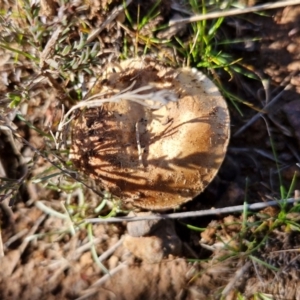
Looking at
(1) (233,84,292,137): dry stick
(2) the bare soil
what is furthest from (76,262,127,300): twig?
(1) (233,84,292,137): dry stick

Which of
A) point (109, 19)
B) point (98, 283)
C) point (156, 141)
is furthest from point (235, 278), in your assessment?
point (109, 19)

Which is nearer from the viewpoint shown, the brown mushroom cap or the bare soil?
the brown mushroom cap

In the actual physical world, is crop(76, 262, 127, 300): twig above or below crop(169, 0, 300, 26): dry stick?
below

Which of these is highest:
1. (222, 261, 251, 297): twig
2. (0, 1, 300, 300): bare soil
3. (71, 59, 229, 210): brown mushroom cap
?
(71, 59, 229, 210): brown mushroom cap

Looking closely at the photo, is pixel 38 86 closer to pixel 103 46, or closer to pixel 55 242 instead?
pixel 103 46

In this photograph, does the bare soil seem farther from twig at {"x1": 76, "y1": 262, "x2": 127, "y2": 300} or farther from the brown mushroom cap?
the brown mushroom cap

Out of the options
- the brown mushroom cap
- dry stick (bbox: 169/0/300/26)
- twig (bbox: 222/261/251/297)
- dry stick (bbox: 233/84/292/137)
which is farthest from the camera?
dry stick (bbox: 233/84/292/137)

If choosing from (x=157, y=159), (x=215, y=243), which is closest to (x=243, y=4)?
(x=157, y=159)
